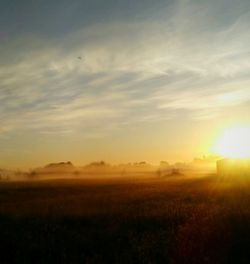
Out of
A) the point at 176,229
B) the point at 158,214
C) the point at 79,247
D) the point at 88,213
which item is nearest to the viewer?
the point at 79,247

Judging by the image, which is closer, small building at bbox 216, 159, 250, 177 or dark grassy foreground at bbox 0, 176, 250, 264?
dark grassy foreground at bbox 0, 176, 250, 264

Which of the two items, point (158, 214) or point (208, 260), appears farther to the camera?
point (158, 214)

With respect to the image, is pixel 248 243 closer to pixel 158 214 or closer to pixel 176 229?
pixel 176 229

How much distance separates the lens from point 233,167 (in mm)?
70375

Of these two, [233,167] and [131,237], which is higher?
[233,167]

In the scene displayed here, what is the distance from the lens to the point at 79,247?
53.0 ft

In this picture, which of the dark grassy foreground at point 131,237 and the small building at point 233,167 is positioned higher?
the small building at point 233,167

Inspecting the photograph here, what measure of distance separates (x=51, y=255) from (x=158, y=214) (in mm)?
9206

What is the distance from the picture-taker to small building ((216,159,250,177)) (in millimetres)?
66062

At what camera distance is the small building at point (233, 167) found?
66.1m

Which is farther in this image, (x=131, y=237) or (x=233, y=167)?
(x=233, y=167)

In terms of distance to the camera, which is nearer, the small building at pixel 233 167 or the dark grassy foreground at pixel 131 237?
the dark grassy foreground at pixel 131 237

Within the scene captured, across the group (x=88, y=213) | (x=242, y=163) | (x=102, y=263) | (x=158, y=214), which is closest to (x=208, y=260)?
(x=102, y=263)

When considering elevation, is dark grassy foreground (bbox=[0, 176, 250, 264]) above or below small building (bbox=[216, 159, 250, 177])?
below
